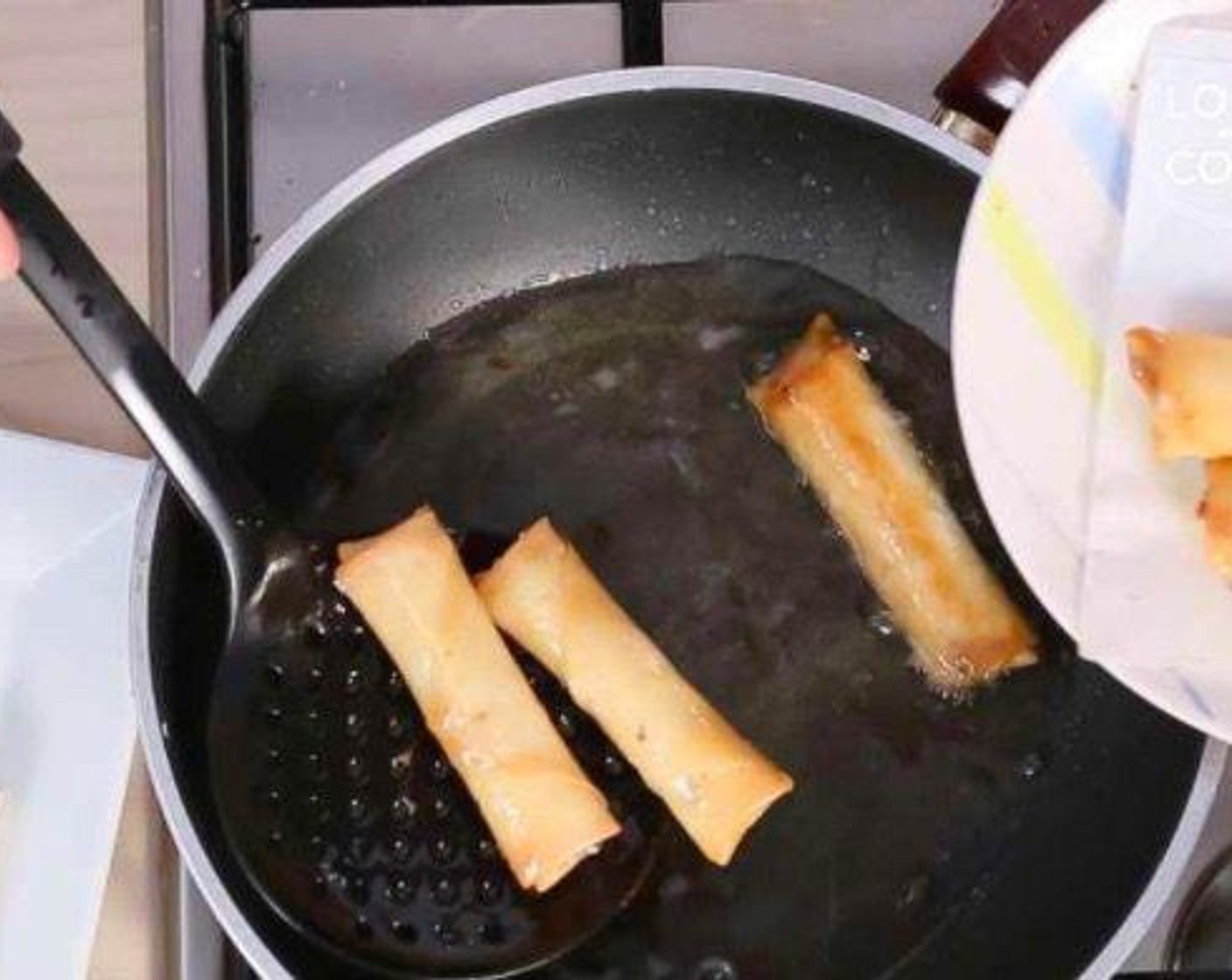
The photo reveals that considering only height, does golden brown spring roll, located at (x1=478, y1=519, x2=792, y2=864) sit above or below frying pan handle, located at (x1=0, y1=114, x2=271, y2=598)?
below

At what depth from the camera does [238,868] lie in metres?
0.71

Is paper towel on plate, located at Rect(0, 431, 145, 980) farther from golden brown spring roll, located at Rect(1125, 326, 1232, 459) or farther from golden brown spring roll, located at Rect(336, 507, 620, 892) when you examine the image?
golden brown spring roll, located at Rect(1125, 326, 1232, 459)

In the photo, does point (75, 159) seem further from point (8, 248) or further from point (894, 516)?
point (894, 516)

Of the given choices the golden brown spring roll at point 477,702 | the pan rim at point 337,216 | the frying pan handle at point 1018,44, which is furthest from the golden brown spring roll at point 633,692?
the frying pan handle at point 1018,44

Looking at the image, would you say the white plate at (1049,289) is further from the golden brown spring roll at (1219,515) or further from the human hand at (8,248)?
the human hand at (8,248)

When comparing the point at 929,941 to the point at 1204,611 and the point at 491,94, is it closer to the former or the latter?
the point at 1204,611

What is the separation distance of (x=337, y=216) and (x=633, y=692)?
21 centimetres

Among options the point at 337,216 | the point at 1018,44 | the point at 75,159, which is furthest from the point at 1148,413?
the point at 75,159

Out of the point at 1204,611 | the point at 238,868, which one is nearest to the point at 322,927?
the point at 238,868

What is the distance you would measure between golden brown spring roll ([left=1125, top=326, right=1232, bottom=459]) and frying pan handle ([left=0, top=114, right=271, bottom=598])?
0.30 m

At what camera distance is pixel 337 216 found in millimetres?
769

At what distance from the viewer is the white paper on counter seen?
64 centimetres

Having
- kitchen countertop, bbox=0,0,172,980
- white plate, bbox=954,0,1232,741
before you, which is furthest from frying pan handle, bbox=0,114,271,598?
white plate, bbox=954,0,1232,741

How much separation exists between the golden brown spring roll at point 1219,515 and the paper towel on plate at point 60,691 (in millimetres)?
381
